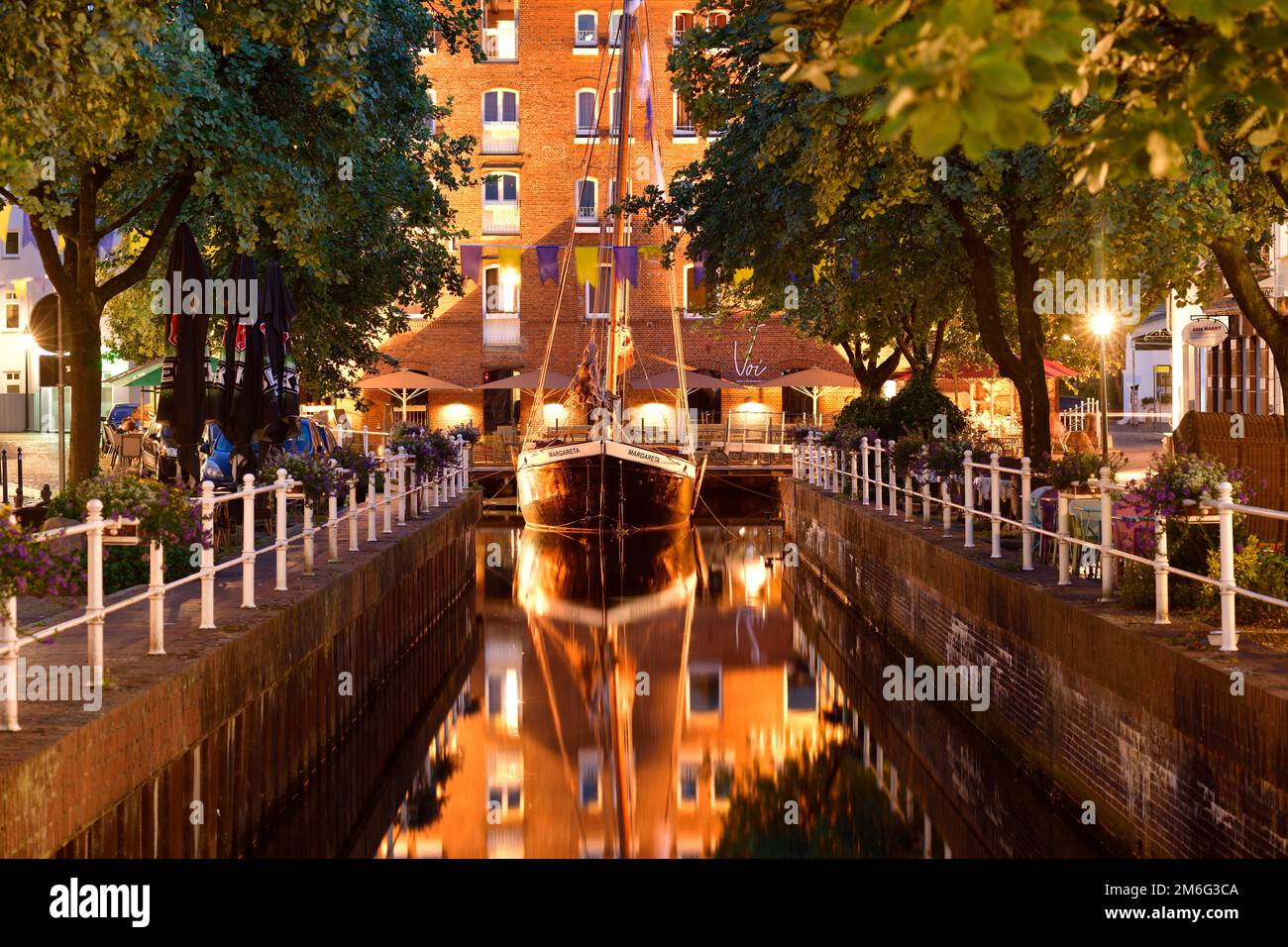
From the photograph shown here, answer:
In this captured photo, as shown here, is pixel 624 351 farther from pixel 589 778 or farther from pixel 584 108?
pixel 589 778

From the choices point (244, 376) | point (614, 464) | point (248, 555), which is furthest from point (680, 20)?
point (248, 555)

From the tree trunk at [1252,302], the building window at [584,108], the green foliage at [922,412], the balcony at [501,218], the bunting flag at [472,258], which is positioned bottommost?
the green foliage at [922,412]

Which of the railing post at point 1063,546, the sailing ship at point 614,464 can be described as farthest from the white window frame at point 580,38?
the railing post at point 1063,546

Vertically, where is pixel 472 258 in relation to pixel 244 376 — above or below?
above

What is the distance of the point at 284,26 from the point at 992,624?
703cm

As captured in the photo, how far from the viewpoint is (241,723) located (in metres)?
9.66

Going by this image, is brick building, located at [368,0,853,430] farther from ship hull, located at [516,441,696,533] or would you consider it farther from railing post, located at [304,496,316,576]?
railing post, located at [304,496,316,576]

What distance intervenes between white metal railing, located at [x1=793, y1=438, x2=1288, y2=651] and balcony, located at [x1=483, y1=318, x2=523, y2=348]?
854 inches

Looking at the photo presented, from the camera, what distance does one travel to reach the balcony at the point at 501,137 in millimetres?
51031

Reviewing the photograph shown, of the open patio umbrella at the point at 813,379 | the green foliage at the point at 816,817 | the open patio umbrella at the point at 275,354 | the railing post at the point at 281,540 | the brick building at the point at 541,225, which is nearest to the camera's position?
the green foliage at the point at 816,817

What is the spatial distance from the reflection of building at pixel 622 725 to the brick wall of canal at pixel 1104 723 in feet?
4.85

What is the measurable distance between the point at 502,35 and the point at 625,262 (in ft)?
60.6

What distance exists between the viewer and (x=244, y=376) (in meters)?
17.0

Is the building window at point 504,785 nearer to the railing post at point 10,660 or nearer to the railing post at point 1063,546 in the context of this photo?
the railing post at point 1063,546
